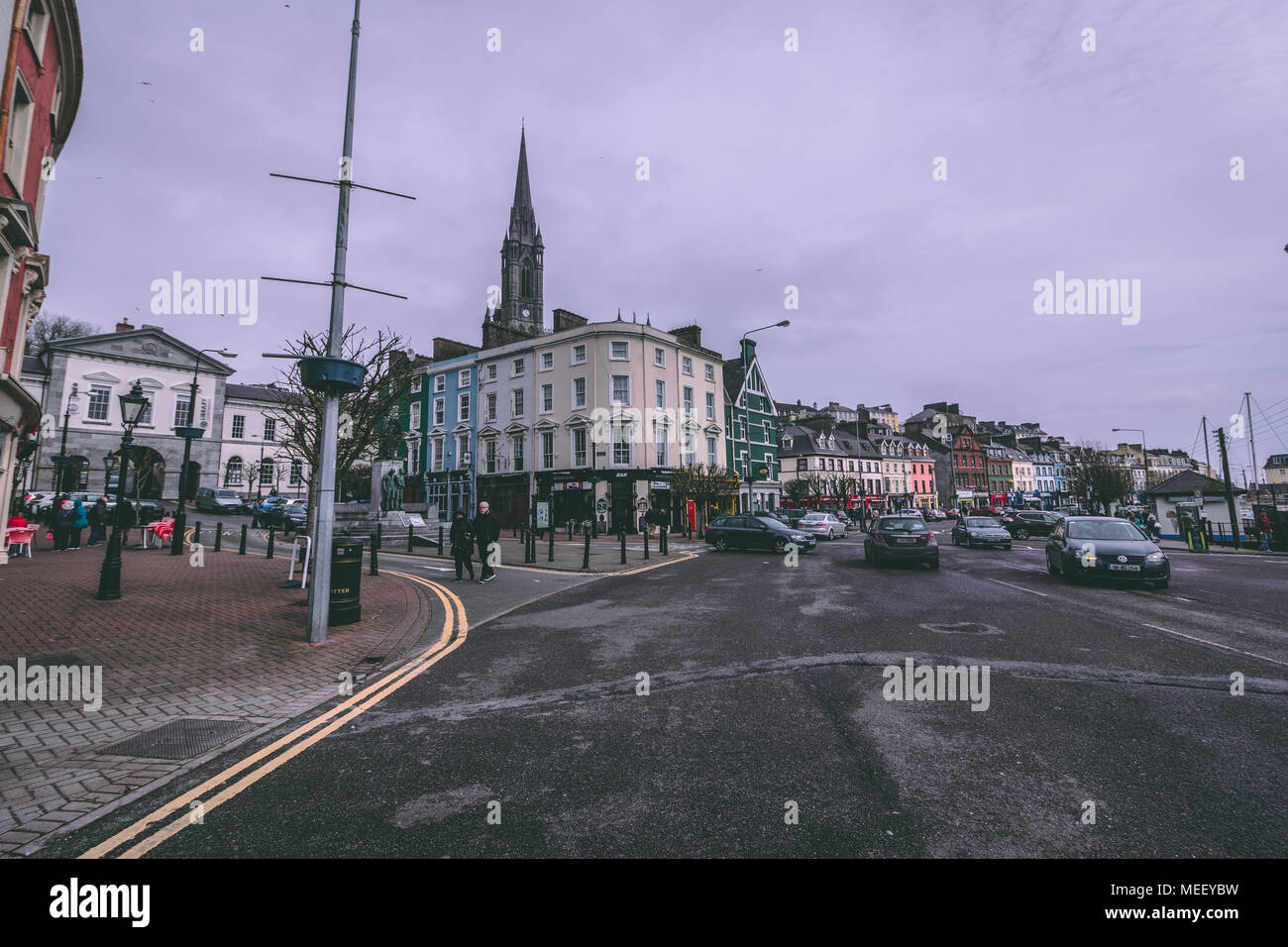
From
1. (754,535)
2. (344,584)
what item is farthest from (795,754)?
(754,535)

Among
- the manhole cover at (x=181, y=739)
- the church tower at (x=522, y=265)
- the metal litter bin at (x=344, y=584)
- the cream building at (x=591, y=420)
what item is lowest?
the manhole cover at (x=181, y=739)

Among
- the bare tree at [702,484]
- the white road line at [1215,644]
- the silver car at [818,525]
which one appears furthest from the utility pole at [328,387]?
the silver car at [818,525]

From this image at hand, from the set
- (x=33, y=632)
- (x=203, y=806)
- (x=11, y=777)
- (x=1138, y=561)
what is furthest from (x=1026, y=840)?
(x=1138, y=561)

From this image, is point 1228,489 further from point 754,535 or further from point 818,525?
point 754,535

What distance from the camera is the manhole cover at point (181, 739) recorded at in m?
4.11

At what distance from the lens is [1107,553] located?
39.1 ft

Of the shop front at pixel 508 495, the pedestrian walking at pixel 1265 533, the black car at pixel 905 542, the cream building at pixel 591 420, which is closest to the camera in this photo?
the black car at pixel 905 542

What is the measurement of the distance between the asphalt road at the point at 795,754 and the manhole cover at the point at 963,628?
0.23 ft

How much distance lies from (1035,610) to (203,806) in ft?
35.7

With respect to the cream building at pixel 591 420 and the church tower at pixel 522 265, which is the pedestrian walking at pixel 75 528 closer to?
the cream building at pixel 591 420

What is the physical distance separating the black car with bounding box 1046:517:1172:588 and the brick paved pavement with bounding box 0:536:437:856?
44.7 ft

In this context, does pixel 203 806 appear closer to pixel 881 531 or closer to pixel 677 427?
pixel 881 531

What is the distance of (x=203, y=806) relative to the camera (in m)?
3.31

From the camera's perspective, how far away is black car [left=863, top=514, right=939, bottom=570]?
51.4 feet
